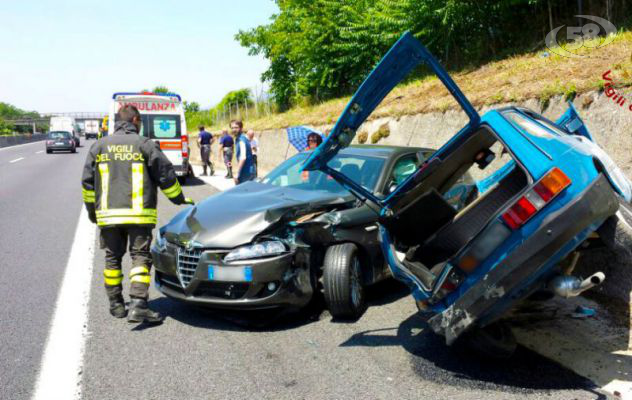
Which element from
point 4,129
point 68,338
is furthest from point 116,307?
point 4,129

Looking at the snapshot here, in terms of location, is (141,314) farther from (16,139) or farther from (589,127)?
(16,139)

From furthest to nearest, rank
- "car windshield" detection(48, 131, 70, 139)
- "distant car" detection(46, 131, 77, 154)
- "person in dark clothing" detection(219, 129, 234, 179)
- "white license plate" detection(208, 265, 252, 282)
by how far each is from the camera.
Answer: "car windshield" detection(48, 131, 70, 139) < "distant car" detection(46, 131, 77, 154) < "person in dark clothing" detection(219, 129, 234, 179) < "white license plate" detection(208, 265, 252, 282)

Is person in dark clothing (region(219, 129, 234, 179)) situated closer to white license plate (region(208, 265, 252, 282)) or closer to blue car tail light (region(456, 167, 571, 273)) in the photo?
white license plate (region(208, 265, 252, 282))

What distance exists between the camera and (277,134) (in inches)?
813

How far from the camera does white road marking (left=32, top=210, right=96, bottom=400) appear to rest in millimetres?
3299

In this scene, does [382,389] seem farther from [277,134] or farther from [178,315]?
[277,134]

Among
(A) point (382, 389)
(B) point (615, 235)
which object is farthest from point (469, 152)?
(A) point (382, 389)

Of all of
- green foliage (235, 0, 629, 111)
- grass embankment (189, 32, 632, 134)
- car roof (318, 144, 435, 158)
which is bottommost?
car roof (318, 144, 435, 158)

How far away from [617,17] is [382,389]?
11.3 m

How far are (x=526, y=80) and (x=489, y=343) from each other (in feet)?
23.5

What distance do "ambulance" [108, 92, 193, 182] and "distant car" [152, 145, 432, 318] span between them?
415 inches

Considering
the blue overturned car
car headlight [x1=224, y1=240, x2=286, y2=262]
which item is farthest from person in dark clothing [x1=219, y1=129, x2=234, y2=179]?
the blue overturned car

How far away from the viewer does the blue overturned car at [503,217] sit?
10.3 ft

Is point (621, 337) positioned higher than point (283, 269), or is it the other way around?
point (283, 269)
